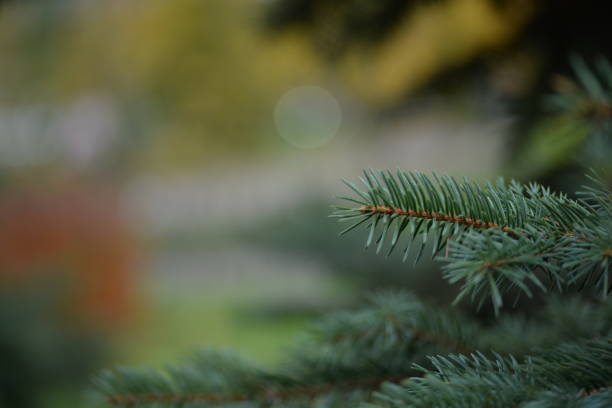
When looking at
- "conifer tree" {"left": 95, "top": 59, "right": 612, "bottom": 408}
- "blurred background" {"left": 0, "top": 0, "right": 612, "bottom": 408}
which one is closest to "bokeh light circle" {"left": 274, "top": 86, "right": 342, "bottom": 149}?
"blurred background" {"left": 0, "top": 0, "right": 612, "bottom": 408}

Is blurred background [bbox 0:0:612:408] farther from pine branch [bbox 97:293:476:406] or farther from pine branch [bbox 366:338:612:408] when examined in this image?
pine branch [bbox 366:338:612:408]

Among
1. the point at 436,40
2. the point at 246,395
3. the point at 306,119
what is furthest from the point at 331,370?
the point at 306,119

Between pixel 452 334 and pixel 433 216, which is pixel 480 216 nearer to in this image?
pixel 433 216

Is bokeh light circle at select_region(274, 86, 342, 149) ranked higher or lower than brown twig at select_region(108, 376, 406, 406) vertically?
higher

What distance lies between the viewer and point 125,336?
2.37 metres

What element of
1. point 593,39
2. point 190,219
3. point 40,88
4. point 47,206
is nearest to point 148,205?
point 190,219

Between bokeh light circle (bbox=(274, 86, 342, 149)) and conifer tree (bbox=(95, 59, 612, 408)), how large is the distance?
4.23 meters

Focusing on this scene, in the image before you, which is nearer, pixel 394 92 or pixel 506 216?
pixel 506 216

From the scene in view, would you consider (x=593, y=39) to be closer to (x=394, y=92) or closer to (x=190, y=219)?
(x=394, y=92)

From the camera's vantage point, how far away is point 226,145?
4332 mm

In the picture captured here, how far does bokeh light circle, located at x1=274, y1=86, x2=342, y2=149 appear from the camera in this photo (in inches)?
181

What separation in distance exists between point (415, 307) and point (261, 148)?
4.24m

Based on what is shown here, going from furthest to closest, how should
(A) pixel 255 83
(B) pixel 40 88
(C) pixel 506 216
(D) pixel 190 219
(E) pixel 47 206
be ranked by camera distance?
(D) pixel 190 219 < (A) pixel 255 83 < (B) pixel 40 88 < (E) pixel 47 206 < (C) pixel 506 216

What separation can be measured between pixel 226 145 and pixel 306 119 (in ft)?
2.66
